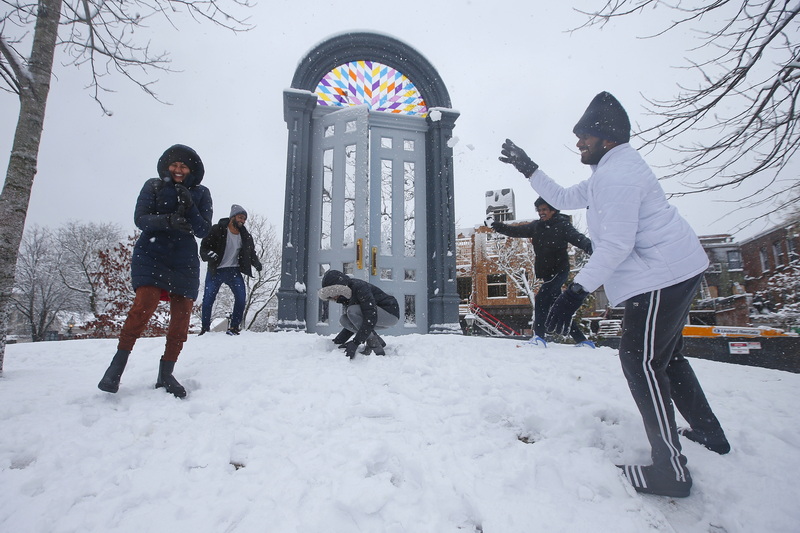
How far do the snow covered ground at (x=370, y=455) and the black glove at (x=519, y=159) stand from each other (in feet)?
5.26

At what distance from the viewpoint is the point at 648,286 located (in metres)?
1.77

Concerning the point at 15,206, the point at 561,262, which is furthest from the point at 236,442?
the point at 561,262

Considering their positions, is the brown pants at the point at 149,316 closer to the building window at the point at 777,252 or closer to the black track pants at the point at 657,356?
the black track pants at the point at 657,356

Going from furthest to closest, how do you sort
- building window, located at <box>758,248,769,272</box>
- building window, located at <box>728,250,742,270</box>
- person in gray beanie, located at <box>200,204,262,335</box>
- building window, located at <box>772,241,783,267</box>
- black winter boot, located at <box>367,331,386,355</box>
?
building window, located at <box>728,250,742,270</box> → building window, located at <box>758,248,769,272</box> → building window, located at <box>772,241,783,267</box> → person in gray beanie, located at <box>200,204,262,335</box> → black winter boot, located at <box>367,331,386,355</box>

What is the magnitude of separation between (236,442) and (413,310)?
18.6ft

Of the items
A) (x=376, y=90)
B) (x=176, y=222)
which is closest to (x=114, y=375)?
(x=176, y=222)

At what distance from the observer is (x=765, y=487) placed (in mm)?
1693

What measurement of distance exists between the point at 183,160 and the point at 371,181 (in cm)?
500

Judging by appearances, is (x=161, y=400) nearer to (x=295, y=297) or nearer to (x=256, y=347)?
(x=256, y=347)

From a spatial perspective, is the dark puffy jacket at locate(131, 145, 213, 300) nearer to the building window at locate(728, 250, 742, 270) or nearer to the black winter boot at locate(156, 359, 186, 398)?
the black winter boot at locate(156, 359, 186, 398)

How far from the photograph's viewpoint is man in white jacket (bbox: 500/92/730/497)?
1705 mm

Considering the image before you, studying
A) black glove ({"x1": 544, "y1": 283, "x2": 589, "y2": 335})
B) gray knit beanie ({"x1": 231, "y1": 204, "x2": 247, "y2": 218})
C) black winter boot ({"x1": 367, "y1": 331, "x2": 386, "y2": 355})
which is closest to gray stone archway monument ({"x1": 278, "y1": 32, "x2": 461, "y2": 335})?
gray knit beanie ({"x1": 231, "y1": 204, "x2": 247, "y2": 218})

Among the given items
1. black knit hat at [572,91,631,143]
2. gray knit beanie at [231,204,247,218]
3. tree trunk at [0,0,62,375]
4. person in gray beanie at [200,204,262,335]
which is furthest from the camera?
gray knit beanie at [231,204,247,218]

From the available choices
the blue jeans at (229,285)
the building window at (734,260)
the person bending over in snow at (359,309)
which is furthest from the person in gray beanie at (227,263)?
the building window at (734,260)
